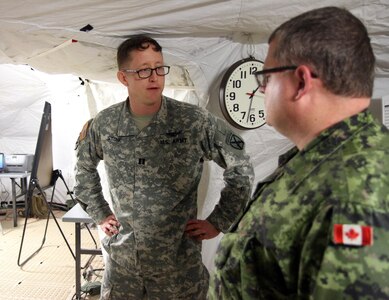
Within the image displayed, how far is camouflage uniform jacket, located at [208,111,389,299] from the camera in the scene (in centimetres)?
49

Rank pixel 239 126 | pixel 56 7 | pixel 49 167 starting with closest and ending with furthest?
pixel 56 7 → pixel 239 126 → pixel 49 167

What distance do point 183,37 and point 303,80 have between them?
1.08 metres

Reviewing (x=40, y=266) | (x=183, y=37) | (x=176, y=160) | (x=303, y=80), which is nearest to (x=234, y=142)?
(x=176, y=160)

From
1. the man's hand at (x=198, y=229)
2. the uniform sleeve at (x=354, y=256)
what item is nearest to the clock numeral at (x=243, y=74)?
the man's hand at (x=198, y=229)

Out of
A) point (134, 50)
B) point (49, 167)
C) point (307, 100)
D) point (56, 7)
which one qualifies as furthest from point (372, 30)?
point (49, 167)

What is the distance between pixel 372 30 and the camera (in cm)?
155

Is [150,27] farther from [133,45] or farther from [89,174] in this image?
[89,174]

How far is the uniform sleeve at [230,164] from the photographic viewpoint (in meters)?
1.39

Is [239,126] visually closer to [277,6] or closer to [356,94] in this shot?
[277,6]

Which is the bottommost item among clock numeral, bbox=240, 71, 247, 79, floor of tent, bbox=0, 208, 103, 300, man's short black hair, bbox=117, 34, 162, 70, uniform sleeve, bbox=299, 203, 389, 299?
floor of tent, bbox=0, 208, 103, 300

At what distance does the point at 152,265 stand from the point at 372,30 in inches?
58.0

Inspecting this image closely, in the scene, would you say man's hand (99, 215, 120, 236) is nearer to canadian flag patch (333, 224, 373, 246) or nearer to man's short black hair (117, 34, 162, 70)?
man's short black hair (117, 34, 162, 70)

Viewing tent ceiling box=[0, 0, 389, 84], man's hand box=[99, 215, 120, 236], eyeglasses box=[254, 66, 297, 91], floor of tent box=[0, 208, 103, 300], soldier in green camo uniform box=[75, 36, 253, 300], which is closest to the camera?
eyeglasses box=[254, 66, 297, 91]

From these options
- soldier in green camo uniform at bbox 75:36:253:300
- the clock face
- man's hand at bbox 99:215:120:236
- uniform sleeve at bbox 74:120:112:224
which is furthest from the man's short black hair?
man's hand at bbox 99:215:120:236
